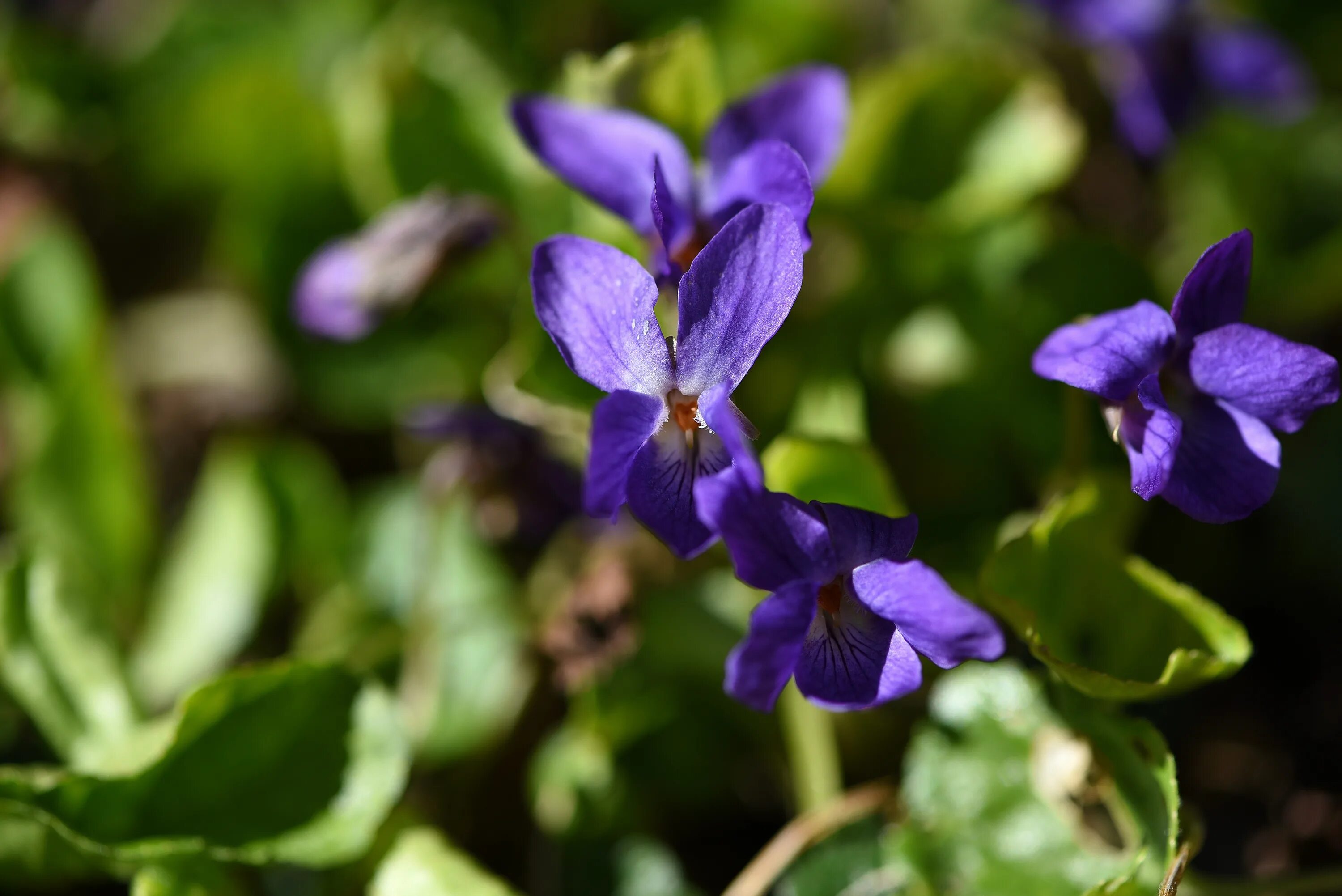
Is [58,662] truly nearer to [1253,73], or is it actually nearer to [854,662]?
[854,662]

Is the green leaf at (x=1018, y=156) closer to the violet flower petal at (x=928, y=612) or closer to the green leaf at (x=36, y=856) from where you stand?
the violet flower petal at (x=928, y=612)

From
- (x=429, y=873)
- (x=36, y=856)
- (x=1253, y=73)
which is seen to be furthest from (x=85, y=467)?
(x=1253, y=73)

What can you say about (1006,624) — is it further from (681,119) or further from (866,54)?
(866,54)

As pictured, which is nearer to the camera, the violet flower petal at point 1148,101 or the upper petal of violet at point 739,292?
the upper petal of violet at point 739,292

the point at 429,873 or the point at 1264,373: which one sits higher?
the point at 1264,373

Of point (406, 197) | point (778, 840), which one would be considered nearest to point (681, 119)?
point (406, 197)

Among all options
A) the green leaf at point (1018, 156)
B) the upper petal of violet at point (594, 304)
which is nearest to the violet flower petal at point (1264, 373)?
the upper petal of violet at point (594, 304)
